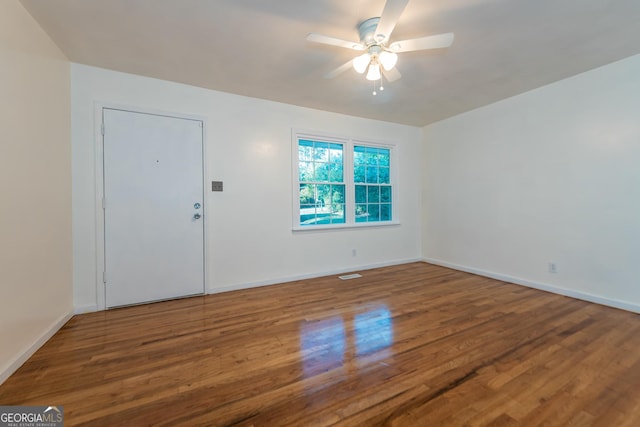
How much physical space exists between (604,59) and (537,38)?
1.07 meters

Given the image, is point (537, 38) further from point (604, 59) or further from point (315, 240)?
point (315, 240)

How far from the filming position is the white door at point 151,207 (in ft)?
9.28

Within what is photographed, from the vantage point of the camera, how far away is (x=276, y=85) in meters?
3.16

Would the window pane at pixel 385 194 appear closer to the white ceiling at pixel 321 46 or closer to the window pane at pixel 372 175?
the window pane at pixel 372 175

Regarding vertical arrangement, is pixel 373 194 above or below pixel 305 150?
below

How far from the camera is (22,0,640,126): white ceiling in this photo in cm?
191

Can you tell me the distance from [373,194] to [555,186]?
2.45 meters

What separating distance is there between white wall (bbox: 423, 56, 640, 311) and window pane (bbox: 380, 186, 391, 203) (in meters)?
0.96

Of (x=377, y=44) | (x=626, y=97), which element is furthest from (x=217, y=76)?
(x=626, y=97)

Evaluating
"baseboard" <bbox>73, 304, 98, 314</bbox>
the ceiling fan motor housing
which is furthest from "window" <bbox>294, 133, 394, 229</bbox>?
"baseboard" <bbox>73, 304, 98, 314</bbox>

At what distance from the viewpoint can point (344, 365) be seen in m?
1.80

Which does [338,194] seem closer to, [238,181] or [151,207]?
[238,181]

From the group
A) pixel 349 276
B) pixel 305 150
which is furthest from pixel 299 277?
pixel 305 150

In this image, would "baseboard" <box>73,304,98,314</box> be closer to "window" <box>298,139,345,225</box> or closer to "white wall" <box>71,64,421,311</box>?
"white wall" <box>71,64,421,311</box>
